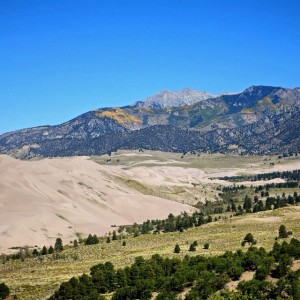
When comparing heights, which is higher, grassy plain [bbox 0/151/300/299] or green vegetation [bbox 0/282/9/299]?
green vegetation [bbox 0/282/9/299]

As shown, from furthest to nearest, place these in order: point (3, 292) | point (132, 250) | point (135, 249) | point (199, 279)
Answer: point (135, 249) < point (132, 250) < point (3, 292) < point (199, 279)

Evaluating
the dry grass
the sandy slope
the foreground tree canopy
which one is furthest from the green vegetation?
the sandy slope

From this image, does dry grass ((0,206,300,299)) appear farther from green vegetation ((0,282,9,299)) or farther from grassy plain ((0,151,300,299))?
green vegetation ((0,282,9,299))

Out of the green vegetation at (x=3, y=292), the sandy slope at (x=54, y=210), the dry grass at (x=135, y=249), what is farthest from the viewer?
the sandy slope at (x=54, y=210)

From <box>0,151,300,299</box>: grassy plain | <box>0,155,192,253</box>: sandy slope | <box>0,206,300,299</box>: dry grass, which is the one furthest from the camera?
<box>0,155,192,253</box>: sandy slope

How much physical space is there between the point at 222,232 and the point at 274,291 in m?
66.7

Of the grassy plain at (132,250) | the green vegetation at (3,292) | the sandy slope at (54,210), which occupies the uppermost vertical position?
the sandy slope at (54,210)

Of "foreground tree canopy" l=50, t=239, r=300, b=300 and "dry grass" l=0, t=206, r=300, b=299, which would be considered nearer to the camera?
"foreground tree canopy" l=50, t=239, r=300, b=300

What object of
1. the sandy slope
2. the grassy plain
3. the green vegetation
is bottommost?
the grassy plain

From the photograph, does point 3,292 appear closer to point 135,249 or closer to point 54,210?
point 135,249

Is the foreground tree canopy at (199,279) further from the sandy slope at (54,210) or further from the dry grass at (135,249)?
the sandy slope at (54,210)

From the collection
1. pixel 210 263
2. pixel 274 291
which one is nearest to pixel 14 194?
pixel 210 263

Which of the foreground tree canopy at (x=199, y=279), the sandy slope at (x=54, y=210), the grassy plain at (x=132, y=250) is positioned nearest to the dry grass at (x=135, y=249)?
the grassy plain at (x=132, y=250)

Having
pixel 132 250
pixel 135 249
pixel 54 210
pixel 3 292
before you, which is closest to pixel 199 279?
pixel 3 292
